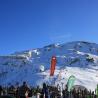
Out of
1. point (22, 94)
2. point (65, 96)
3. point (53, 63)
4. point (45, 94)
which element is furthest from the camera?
point (65, 96)

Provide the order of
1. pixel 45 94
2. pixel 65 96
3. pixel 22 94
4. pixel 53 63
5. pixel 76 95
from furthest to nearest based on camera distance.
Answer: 1. pixel 76 95
2. pixel 65 96
3. pixel 53 63
4. pixel 45 94
5. pixel 22 94

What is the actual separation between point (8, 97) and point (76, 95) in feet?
125

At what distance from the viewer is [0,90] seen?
21.5 m

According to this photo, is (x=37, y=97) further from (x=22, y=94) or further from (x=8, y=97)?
(x=8, y=97)

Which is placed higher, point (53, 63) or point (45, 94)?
point (53, 63)

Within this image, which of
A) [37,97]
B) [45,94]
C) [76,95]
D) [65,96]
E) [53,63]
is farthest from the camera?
[76,95]

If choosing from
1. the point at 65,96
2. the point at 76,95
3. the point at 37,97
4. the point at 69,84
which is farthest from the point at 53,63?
the point at 76,95

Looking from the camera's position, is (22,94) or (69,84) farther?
(69,84)

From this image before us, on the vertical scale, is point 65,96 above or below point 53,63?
below

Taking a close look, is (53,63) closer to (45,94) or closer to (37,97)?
(45,94)

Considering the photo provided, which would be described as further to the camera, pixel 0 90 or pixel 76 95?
pixel 76 95

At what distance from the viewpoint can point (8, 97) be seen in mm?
16375

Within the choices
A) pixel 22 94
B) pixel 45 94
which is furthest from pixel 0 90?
pixel 45 94

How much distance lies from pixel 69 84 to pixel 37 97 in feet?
56.1
